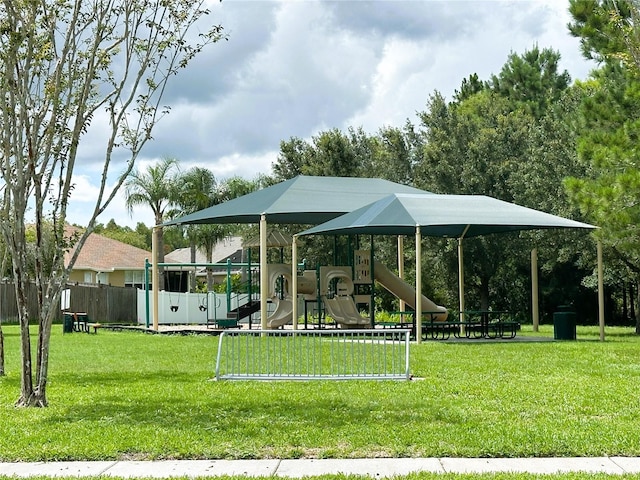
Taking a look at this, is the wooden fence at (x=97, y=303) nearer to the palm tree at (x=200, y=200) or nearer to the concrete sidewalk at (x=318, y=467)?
the palm tree at (x=200, y=200)

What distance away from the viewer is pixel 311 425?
9.23m

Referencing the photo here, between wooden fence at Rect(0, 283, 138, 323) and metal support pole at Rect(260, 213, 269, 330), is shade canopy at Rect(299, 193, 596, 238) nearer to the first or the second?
metal support pole at Rect(260, 213, 269, 330)

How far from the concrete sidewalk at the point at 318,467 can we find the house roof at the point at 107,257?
44264 millimetres

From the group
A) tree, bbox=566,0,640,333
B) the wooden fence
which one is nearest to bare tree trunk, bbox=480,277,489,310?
tree, bbox=566,0,640,333

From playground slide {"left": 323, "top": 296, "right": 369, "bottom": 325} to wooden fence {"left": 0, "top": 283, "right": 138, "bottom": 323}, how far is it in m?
16.4

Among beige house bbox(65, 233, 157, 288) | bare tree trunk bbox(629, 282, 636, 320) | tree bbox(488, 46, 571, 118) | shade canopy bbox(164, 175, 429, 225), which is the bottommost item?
bare tree trunk bbox(629, 282, 636, 320)

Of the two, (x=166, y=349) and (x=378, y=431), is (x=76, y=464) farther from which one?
(x=166, y=349)

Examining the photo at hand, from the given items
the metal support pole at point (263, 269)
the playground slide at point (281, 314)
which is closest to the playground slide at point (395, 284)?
the playground slide at point (281, 314)

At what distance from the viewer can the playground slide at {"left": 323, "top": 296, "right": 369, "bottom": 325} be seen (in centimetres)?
2745

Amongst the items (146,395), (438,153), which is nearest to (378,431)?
(146,395)

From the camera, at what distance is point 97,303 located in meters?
41.2

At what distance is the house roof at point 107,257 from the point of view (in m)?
51.6

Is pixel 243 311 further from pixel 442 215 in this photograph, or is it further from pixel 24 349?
pixel 24 349

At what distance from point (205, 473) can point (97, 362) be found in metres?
11.1
